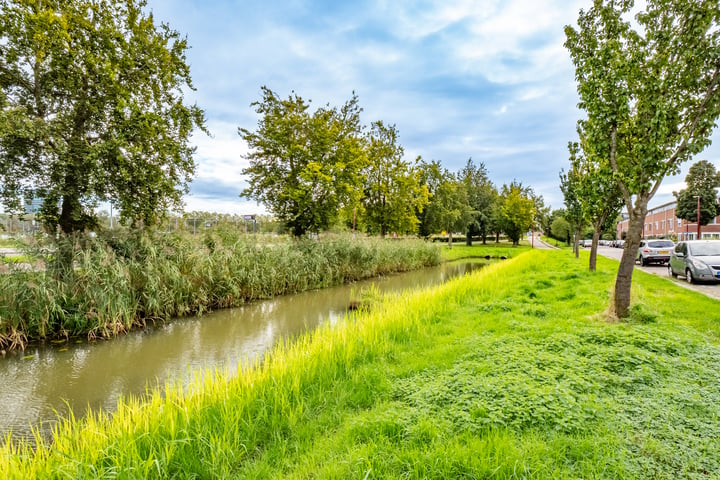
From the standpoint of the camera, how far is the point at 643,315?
6.52 metres

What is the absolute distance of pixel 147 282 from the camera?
927 centimetres

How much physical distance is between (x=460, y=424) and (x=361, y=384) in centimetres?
141

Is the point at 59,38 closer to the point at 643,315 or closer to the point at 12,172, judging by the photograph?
the point at 12,172

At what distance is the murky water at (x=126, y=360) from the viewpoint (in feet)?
17.1

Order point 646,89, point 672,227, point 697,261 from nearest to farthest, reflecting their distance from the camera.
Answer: point 646,89 → point 697,261 → point 672,227

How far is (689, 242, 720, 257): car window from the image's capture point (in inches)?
489

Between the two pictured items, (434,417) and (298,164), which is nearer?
(434,417)

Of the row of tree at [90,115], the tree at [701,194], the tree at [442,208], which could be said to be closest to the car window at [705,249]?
the row of tree at [90,115]

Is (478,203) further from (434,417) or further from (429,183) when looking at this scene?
(434,417)

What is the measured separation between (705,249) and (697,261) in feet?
4.55

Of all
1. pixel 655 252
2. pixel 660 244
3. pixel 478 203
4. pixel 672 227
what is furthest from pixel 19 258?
pixel 672 227

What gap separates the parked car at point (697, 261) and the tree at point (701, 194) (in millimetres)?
31039

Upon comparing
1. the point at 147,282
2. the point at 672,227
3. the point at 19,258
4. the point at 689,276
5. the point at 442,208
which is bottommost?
the point at 689,276

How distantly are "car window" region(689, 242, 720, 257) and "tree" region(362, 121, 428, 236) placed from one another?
16.6 m
